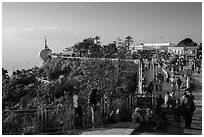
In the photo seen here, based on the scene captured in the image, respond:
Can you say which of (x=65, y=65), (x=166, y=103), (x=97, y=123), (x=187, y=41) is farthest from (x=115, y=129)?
(x=187, y=41)

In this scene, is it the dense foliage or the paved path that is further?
the dense foliage

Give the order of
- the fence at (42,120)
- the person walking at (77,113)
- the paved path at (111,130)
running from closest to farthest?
the paved path at (111,130), the fence at (42,120), the person walking at (77,113)

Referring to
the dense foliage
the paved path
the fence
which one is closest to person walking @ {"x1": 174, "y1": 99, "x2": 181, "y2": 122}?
the paved path

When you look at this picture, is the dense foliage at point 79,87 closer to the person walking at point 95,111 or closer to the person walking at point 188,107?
the person walking at point 95,111

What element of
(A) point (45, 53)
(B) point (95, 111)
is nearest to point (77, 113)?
(B) point (95, 111)

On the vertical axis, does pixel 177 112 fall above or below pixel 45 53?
below

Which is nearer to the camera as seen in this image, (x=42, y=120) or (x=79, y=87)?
(x=42, y=120)

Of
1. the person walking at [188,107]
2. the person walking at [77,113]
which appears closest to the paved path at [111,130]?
Result: the person walking at [77,113]

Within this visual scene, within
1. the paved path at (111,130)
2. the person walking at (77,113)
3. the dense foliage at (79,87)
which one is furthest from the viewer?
the dense foliage at (79,87)

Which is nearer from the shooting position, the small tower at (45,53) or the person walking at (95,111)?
the person walking at (95,111)

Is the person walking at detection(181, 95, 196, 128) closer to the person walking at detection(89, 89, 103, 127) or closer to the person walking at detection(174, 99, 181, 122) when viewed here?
the person walking at detection(174, 99, 181, 122)

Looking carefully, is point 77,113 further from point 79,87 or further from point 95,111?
point 79,87

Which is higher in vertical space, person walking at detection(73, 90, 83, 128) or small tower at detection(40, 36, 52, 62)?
small tower at detection(40, 36, 52, 62)

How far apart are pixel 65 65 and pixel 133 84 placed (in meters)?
21.4
